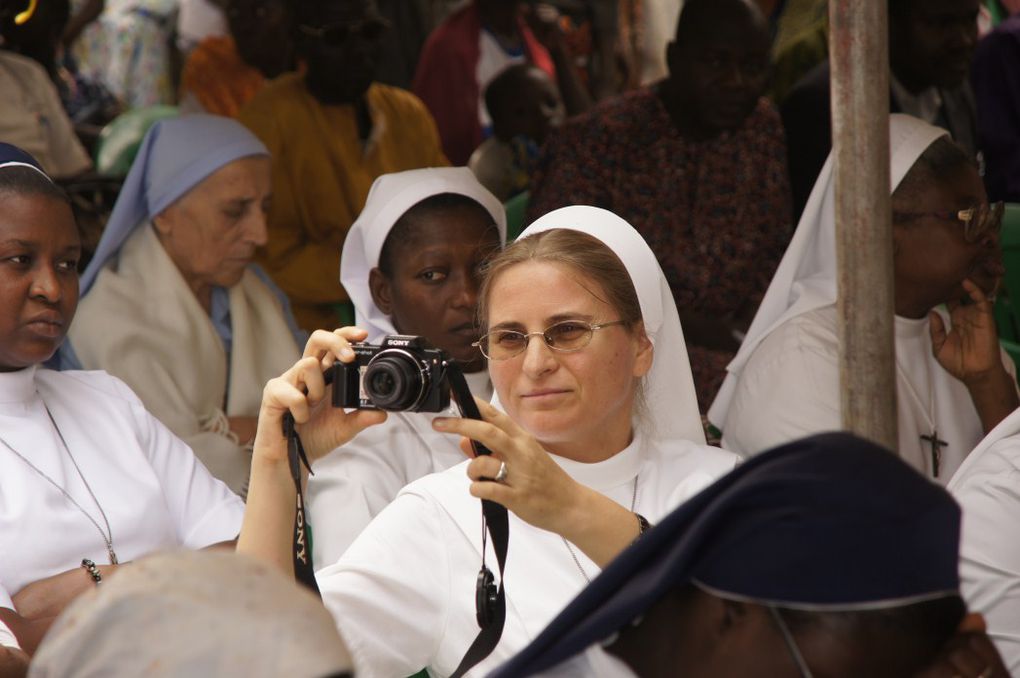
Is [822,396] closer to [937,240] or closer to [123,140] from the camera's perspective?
[937,240]

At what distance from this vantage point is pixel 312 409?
241 cm

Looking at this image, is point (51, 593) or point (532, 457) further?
point (51, 593)

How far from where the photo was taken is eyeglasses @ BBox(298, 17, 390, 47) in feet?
17.6

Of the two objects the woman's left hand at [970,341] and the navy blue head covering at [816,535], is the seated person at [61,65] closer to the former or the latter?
the woman's left hand at [970,341]

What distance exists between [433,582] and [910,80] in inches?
140

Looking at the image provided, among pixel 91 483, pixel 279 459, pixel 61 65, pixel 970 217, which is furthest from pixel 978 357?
pixel 61 65

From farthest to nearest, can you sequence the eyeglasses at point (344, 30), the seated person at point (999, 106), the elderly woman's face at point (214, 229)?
the seated person at point (999, 106) < the eyeglasses at point (344, 30) < the elderly woman's face at point (214, 229)

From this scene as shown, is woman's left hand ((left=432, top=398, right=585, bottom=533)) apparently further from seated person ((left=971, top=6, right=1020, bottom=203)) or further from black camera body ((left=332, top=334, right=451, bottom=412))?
seated person ((left=971, top=6, right=1020, bottom=203))

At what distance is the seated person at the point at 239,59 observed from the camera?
669 cm

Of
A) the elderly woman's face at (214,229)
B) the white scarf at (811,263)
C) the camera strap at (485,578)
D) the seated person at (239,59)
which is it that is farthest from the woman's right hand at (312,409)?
the seated person at (239,59)

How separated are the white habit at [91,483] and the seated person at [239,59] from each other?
11.2 ft

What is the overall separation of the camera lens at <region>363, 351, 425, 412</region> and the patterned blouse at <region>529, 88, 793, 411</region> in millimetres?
2499

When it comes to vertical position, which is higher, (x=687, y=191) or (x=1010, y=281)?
(x=687, y=191)

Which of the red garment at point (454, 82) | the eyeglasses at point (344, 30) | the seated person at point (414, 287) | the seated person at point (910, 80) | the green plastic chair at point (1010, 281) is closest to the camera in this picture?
the seated person at point (414, 287)
